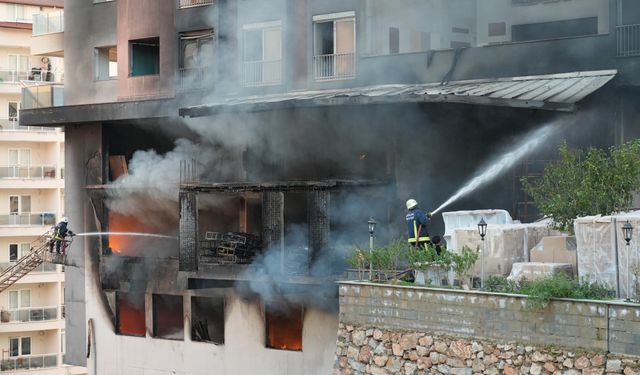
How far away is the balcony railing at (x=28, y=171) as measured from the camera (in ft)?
224

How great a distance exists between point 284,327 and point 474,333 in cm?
1380

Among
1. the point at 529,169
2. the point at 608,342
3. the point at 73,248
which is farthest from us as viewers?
the point at 73,248

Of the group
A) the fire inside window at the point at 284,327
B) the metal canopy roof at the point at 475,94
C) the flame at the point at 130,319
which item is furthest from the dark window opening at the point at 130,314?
the metal canopy roof at the point at 475,94

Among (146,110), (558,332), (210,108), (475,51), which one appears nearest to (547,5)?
(475,51)

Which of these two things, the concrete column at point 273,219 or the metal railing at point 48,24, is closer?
the concrete column at point 273,219

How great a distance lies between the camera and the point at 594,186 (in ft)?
84.7

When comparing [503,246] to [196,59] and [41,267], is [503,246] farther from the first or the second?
Result: [41,267]

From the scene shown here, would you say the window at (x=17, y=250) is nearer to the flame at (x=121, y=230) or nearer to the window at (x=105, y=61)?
the window at (x=105, y=61)

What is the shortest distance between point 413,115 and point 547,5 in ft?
16.6

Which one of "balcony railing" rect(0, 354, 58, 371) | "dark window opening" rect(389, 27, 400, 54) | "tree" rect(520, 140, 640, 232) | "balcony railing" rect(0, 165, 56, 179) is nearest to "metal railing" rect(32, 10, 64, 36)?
"dark window opening" rect(389, 27, 400, 54)

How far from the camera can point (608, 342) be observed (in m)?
21.9

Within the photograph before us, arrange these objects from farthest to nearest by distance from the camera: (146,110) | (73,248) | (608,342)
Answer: (73,248)
(146,110)
(608,342)

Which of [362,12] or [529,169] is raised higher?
[362,12]

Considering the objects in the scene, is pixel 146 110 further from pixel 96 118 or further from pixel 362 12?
pixel 362 12
